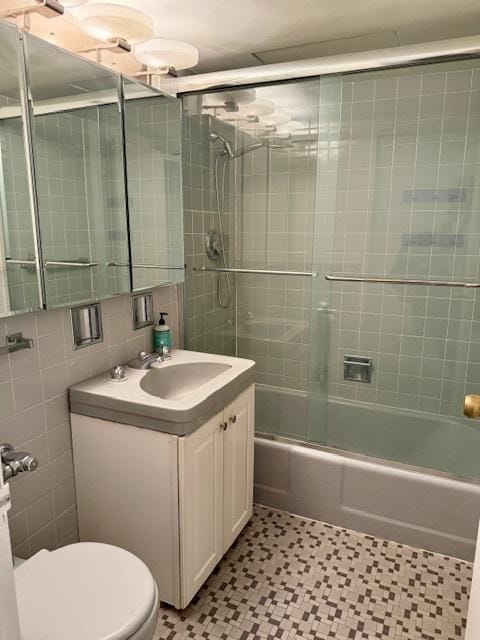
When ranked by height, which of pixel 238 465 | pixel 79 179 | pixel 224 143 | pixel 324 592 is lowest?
pixel 324 592

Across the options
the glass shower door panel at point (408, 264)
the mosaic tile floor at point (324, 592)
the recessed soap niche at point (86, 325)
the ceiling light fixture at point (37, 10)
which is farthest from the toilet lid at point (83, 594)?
the ceiling light fixture at point (37, 10)

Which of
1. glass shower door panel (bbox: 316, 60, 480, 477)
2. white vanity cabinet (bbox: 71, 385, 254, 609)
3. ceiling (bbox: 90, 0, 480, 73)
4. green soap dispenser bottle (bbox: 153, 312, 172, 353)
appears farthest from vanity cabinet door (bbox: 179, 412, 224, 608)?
ceiling (bbox: 90, 0, 480, 73)

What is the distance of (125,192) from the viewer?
1.85 metres

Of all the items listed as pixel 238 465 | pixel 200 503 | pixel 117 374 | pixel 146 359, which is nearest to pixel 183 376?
pixel 146 359

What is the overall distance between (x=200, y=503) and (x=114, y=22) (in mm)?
1657

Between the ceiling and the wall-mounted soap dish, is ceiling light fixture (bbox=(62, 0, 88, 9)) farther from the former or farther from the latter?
the wall-mounted soap dish

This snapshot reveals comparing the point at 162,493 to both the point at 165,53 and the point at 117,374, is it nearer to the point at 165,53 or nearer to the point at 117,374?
the point at 117,374

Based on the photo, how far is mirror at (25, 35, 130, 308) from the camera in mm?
1466

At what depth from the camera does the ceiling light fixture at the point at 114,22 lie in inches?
55.2

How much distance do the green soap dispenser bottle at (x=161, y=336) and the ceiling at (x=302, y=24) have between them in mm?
1273

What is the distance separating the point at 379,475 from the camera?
202cm

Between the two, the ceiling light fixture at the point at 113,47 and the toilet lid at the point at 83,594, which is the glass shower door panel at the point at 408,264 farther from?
the toilet lid at the point at 83,594

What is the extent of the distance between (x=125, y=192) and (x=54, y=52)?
545 mm

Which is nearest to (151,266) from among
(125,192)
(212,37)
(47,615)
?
(125,192)
